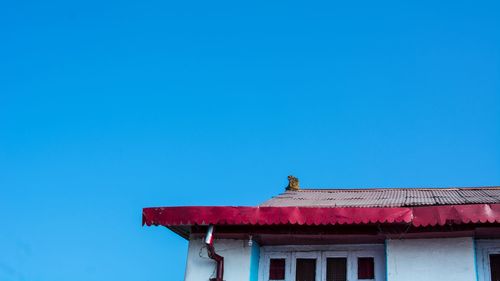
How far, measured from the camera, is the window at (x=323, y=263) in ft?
30.2

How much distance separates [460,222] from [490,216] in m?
0.40

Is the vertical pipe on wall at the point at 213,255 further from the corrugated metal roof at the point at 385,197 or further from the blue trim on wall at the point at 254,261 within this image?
the corrugated metal roof at the point at 385,197

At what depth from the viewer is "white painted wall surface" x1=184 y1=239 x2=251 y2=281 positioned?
29.9ft

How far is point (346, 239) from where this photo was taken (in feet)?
30.4

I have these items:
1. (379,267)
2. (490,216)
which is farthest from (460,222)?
(379,267)

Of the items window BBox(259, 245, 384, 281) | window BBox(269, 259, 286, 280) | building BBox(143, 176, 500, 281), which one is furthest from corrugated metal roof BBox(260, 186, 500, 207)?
window BBox(269, 259, 286, 280)

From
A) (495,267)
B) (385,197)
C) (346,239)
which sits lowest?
(495,267)

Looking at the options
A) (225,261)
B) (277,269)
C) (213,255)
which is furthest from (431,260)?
(213,255)

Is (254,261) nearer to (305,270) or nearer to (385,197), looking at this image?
(305,270)

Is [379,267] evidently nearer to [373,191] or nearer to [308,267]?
[308,267]

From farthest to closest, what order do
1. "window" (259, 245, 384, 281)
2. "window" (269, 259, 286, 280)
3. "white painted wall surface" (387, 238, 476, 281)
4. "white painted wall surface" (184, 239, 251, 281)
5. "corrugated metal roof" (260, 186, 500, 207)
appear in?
"window" (269, 259, 286, 280)
"corrugated metal roof" (260, 186, 500, 207)
"window" (259, 245, 384, 281)
"white painted wall surface" (184, 239, 251, 281)
"white painted wall surface" (387, 238, 476, 281)

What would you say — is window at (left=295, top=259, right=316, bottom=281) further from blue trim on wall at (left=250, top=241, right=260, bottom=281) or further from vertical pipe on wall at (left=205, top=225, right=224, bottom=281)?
vertical pipe on wall at (left=205, top=225, right=224, bottom=281)

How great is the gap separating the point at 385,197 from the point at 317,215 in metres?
2.44

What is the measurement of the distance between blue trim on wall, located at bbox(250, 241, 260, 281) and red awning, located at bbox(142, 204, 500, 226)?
0.70 m
